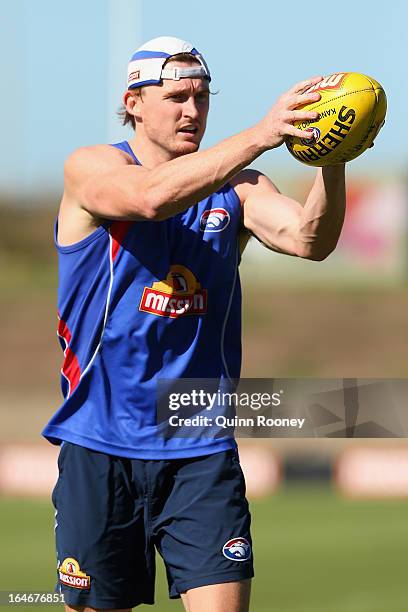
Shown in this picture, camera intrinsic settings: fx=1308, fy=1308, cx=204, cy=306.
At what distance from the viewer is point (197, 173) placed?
4.44 metres

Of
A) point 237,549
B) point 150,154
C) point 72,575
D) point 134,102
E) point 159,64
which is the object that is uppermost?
point 159,64

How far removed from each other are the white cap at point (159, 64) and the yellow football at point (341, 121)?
748 millimetres

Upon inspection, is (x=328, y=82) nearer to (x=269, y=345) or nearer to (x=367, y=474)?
(x=367, y=474)

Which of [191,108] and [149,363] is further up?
[191,108]

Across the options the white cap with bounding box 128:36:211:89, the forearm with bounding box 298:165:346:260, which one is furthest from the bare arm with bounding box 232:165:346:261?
the white cap with bounding box 128:36:211:89

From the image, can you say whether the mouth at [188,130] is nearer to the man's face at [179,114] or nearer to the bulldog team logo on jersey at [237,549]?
the man's face at [179,114]

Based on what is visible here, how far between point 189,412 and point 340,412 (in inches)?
45.6

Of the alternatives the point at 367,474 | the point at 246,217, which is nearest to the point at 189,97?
the point at 246,217

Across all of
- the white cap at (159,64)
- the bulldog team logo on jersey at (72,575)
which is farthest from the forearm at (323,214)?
the bulldog team logo on jersey at (72,575)

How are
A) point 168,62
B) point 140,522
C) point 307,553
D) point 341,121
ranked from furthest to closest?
point 307,553, point 168,62, point 140,522, point 341,121

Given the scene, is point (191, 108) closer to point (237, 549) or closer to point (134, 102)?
point (134, 102)

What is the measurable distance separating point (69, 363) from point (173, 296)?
1.68ft

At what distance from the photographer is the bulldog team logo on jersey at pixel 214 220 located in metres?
5.08

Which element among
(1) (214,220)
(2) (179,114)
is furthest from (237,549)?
(2) (179,114)
